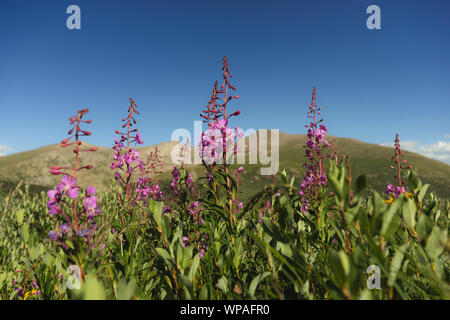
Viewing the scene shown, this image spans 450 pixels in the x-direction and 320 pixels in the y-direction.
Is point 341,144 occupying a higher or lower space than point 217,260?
higher

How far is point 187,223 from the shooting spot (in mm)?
3072

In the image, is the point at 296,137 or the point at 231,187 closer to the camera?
the point at 231,187

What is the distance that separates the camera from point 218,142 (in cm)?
346

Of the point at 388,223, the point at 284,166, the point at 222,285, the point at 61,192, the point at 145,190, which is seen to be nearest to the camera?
the point at 388,223

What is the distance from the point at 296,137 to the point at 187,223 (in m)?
68.7

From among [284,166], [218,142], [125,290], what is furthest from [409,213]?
[284,166]

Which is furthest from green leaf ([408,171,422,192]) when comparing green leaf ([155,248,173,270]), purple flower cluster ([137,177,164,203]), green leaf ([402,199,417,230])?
purple flower cluster ([137,177,164,203])

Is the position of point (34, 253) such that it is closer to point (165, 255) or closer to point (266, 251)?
point (165, 255)

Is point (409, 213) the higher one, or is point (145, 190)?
point (409, 213)

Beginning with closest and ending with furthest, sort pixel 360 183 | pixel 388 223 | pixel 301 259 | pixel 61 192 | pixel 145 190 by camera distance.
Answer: pixel 388 223
pixel 360 183
pixel 301 259
pixel 61 192
pixel 145 190

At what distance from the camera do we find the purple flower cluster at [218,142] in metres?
3.38
